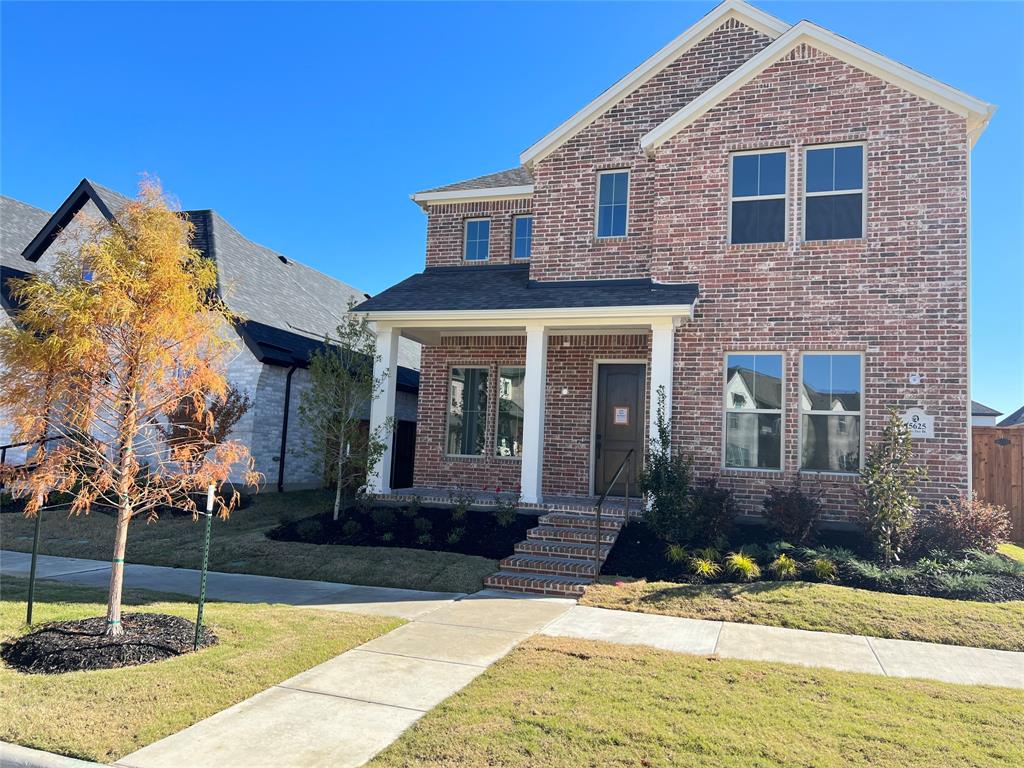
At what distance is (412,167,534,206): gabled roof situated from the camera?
14.0m

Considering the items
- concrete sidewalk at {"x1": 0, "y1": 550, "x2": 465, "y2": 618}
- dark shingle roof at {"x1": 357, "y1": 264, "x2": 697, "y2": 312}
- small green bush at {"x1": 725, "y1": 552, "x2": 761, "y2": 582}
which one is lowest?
concrete sidewalk at {"x1": 0, "y1": 550, "x2": 465, "y2": 618}

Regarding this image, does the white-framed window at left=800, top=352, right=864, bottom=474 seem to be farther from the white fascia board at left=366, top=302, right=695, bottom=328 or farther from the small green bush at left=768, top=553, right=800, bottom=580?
the small green bush at left=768, top=553, right=800, bottom=580

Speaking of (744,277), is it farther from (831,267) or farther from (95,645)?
(95,645)

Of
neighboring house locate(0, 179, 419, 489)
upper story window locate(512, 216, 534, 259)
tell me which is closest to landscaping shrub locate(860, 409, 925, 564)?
upper story window locate(512, 216, 534, 259)

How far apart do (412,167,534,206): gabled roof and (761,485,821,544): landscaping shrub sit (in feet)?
25.4

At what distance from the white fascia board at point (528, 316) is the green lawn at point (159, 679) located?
5759 millimetres

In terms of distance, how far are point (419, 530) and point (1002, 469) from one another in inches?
417

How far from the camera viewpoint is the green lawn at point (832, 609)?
21.9 feet

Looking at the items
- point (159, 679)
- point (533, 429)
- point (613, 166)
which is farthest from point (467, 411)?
point (159, 679)

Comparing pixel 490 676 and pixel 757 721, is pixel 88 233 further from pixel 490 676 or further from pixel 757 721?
pixel 757 721

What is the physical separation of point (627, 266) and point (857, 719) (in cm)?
884

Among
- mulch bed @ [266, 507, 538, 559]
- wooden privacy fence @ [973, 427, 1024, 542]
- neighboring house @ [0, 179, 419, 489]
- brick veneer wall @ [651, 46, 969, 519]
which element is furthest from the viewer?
neighboring house @ [0, 179, 419, 489]

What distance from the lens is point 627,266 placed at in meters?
12.2

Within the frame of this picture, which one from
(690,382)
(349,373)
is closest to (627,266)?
(690,382)
